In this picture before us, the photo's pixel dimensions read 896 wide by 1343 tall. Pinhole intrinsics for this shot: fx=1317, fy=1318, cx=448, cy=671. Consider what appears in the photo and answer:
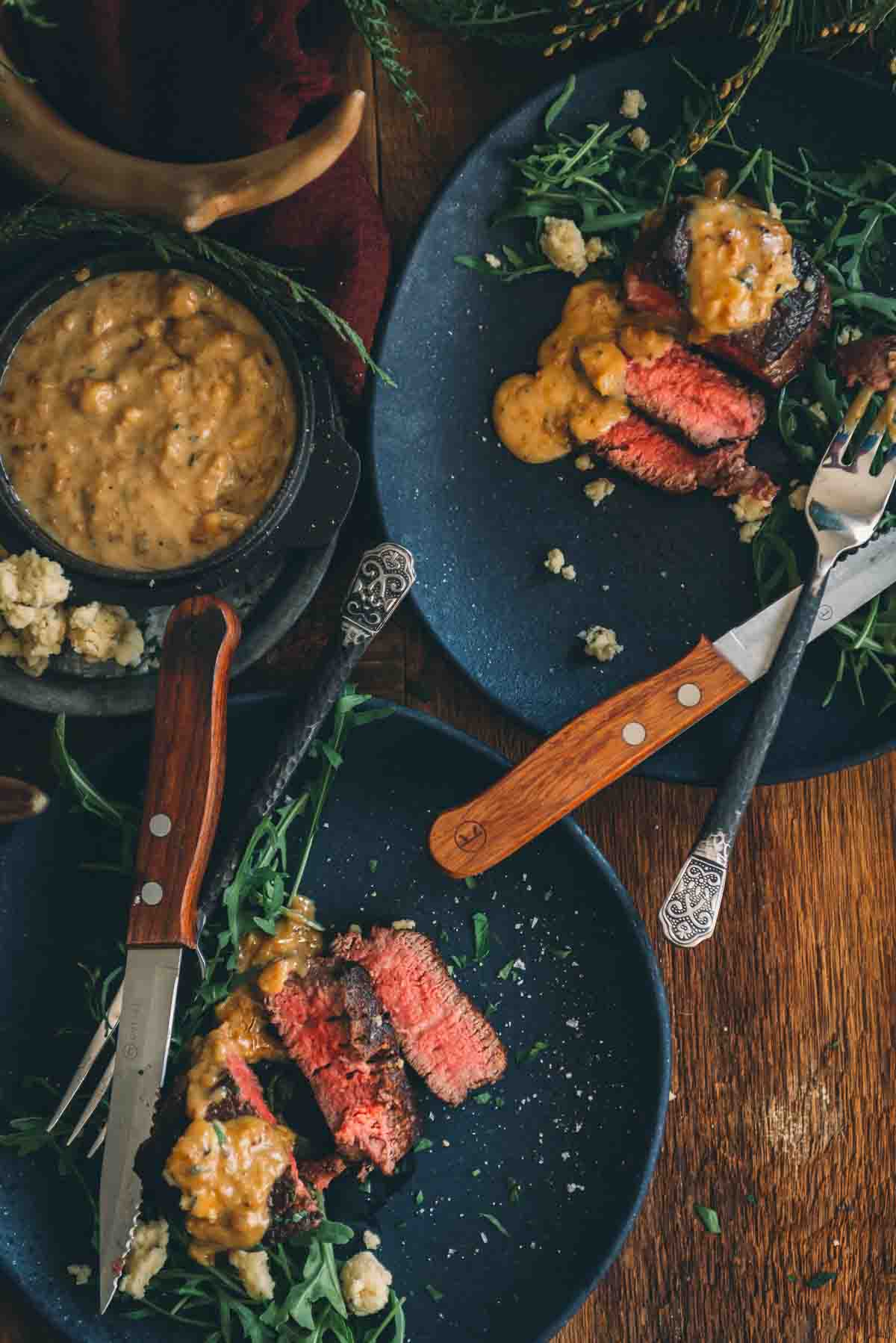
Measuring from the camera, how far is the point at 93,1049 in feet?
6.66

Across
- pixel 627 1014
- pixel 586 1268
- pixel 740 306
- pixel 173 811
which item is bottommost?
pixel 586 1268

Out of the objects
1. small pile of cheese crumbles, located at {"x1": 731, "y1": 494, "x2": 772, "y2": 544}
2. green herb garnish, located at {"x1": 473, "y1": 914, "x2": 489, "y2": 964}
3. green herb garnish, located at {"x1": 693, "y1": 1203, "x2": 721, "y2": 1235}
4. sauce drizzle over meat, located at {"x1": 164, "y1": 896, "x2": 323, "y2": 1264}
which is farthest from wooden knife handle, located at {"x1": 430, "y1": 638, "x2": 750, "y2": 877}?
green herb garnish, located at {"x1": 693, "y1": 1203, "x2": 721, "y2": 1235}

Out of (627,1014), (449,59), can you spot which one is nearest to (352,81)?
(449,59)

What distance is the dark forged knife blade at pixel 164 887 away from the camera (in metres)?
1.97

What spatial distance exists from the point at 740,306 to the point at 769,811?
0.89 m

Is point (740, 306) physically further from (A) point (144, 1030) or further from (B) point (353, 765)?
(A) point (144, 1030)

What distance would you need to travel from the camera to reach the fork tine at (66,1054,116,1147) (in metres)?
2.03

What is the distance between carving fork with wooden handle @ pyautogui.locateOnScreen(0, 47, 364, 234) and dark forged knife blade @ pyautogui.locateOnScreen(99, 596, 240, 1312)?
58 centimetres

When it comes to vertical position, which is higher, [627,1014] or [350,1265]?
[627,1014]

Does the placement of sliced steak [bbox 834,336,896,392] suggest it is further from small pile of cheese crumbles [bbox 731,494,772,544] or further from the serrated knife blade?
the serrated knife blade

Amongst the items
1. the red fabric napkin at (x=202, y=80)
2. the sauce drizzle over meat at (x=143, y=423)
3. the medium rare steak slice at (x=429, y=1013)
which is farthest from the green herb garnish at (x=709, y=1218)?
the red fabric napkin at (x=202, y=80)

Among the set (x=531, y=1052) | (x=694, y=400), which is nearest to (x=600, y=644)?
(x=694, y=400)

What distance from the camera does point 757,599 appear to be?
230 centimetres

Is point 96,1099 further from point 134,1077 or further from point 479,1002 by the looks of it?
point 479,1002
